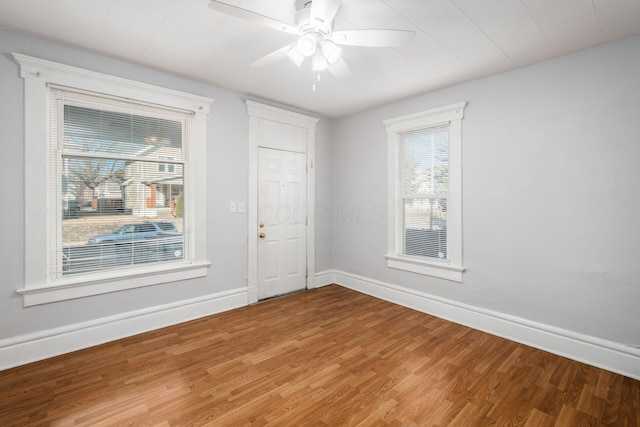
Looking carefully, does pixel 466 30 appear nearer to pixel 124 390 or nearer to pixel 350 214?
pixel 350 214

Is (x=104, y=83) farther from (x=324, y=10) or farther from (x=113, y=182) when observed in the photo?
(x=324, y=10)

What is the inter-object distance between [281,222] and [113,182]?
2.01 meters

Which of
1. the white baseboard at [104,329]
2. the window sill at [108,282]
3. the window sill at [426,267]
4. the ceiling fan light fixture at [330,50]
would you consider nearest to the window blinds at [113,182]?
the window sill at [108,282]

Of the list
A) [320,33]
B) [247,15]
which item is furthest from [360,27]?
[247,15]

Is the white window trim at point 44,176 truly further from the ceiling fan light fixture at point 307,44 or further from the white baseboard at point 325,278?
the white baseboard at point 325,278

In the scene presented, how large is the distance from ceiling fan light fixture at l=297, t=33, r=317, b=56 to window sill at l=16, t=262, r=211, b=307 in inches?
98.5

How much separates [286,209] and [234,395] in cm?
253

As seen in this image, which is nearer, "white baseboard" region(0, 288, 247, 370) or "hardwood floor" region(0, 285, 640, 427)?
"hardwood floor" region(0, 285, 640, 427)

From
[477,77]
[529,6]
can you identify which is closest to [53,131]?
[529,6]

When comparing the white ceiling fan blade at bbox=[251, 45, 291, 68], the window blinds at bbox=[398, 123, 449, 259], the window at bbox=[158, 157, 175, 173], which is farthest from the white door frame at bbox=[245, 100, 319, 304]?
the white ceiling fan blade at bbox=[251, 45, 291, 68]

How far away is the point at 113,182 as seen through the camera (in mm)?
2848

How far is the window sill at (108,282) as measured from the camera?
2459 millimetres

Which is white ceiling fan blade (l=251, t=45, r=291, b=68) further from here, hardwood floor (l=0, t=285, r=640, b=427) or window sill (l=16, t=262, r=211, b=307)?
hardwood floor (l=0, t=285, r=640, b=427)

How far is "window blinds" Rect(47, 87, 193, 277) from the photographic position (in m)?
2.60
